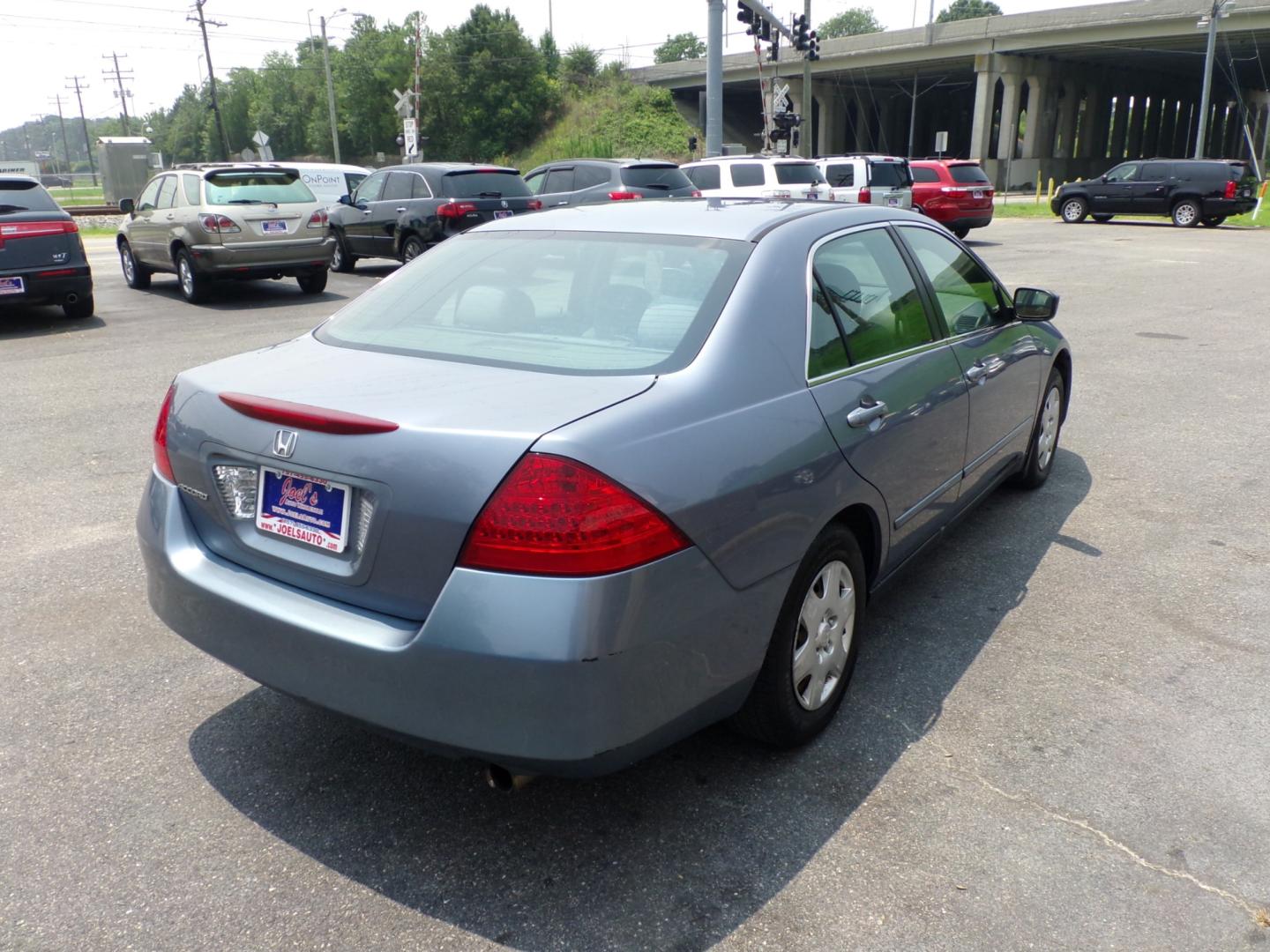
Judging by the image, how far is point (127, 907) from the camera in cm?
250

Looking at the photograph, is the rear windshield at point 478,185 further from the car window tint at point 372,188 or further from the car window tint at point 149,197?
the car window tint at point 149,197

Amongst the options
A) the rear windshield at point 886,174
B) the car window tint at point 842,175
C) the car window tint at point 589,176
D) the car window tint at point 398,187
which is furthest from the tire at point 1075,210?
the car window tint at point 398,187

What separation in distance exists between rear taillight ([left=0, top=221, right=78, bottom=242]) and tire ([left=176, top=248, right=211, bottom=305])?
2.00 m

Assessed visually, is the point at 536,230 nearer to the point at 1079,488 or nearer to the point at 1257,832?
the point at 1257,832

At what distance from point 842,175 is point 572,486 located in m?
20.3

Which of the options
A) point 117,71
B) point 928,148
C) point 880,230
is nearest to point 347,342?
point 880,230

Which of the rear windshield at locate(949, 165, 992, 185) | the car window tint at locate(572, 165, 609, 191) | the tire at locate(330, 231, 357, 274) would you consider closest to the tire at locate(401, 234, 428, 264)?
the tire at locate(330, 231, 357, 274)

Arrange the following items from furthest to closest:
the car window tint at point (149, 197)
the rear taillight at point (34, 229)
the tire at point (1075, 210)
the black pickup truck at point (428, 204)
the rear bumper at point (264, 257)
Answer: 1. the tire at point (1075, 210)
2. the black pickup truck at point (428, 204)
3. the car window tint at point (149, 197)
4. the rear bumper at point (264, 257)
5. the rear taillight at point (34, 229)

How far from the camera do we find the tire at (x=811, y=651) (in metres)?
2.90

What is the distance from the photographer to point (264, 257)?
515 inches

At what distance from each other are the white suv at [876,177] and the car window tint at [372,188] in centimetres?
871

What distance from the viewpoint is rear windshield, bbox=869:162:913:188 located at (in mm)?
21047

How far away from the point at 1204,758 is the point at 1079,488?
284cm

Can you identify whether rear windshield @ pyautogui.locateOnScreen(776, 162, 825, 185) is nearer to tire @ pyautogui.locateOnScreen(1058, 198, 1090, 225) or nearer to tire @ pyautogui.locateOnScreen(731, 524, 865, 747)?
tire @ pyautogui.locateOnScreen(1058, 198, 1090, 225)
